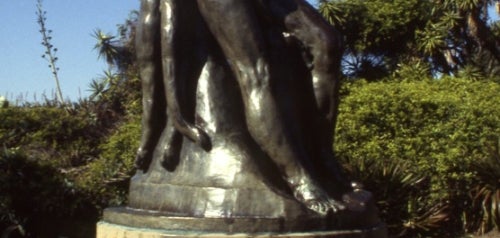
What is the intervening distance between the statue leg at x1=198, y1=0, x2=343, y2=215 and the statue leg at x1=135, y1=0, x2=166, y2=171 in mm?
287

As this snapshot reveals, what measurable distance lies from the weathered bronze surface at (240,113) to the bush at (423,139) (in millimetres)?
9266

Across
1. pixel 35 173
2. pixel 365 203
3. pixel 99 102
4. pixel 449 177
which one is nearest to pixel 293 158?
pixel 365 203

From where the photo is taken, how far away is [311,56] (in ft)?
16.7

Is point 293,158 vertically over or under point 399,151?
under

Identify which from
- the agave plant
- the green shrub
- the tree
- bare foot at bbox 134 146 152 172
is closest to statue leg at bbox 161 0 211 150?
bare foot at bbox 134 146 152 172

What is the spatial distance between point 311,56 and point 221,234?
1162mm

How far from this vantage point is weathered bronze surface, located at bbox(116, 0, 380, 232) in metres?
4.69

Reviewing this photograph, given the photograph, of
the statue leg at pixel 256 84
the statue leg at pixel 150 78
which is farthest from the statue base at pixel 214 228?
the statue leg at pixel 150 78

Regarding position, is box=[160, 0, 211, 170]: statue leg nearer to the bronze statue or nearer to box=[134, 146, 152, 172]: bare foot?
the bronze statue

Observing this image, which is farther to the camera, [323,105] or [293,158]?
→ [323,105]

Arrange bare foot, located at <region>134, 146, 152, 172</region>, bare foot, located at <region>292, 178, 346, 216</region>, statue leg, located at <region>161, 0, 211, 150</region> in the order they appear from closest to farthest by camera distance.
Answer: bare foot, located at <region>292, 178, 346, 216</region> → statue leg, located at <region>161, 0, 211, 150</region> → bare foot, located at <region>134, 146, 152, 172</region>

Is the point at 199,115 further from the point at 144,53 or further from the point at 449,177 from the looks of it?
the point at 449,177

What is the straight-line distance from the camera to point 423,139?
15992mm

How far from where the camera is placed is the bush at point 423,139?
14875 mm
